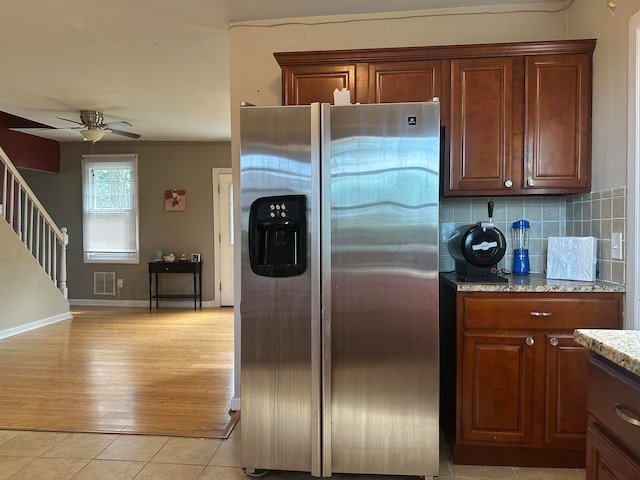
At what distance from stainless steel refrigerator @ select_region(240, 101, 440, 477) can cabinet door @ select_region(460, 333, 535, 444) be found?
0.29 meters

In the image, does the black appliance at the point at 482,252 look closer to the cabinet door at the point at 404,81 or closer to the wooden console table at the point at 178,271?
the cabinet door at the point at 404,81

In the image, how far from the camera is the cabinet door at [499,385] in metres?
2.08

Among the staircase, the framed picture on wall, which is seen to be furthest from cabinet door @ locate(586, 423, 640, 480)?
the framed picture on wall

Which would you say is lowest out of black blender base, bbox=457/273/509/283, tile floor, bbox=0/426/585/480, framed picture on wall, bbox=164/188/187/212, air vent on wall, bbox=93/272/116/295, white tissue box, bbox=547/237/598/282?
tile floor, bbox=0/426/585/480

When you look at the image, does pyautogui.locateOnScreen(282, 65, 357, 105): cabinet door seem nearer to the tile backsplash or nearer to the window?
the tile backsplash

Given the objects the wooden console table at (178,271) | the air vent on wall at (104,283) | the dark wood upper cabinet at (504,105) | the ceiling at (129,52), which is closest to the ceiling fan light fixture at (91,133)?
the ceiling at (129,52)

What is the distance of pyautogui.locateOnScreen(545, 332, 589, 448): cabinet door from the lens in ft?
6.76

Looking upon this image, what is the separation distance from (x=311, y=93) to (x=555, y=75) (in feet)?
4.32

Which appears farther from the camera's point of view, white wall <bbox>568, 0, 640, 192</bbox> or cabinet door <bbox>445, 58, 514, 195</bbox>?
cabinet door <bbox>445, 58, 514, 195</bbox>

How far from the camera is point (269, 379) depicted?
198cm

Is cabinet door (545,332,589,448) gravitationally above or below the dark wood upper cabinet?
below

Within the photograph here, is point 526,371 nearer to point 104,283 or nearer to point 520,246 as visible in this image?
point 520,246

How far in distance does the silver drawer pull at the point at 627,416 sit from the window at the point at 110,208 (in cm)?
662

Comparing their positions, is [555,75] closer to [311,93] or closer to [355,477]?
[311,93]
